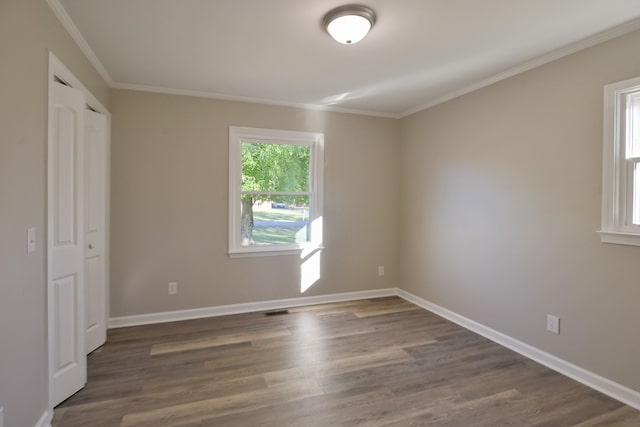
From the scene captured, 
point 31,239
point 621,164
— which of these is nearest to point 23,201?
point 31,239

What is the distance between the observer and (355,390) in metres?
2.33

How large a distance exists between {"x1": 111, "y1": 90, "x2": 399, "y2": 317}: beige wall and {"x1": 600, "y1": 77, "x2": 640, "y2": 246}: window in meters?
2.54

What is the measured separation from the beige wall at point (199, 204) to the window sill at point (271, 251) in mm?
63

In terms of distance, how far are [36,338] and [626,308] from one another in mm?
3673

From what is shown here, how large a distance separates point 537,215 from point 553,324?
2.91 ft

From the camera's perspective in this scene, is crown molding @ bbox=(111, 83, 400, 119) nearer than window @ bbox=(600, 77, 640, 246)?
No

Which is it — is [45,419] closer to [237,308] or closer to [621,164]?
[237,308]

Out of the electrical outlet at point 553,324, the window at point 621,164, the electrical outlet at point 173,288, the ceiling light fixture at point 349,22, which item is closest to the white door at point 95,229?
the electrical outlet at point 173,288

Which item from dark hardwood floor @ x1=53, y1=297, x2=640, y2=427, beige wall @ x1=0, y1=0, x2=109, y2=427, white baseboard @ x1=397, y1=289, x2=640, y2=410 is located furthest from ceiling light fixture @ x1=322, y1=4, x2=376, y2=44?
white baseboard @ x1=397, y1=289, x2=640, y2=410

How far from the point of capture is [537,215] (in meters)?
2.77

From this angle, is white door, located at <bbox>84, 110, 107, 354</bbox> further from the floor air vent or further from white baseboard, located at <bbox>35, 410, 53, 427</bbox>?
the floor air vent

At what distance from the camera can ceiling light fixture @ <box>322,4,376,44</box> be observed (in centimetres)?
204

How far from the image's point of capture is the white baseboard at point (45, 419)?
1829 millimetres

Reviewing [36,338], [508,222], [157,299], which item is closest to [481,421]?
[508,222]
